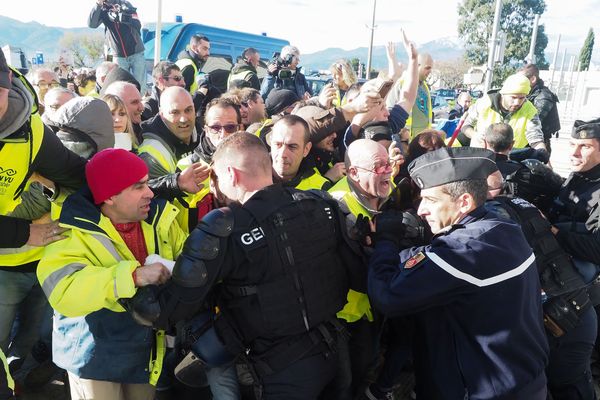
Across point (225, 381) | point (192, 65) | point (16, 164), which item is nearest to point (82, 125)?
point (16, 164)

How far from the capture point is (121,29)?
657 centimetres

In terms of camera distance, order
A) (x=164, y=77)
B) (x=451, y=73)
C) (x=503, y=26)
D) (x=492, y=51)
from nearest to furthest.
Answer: (x=164, y=77)
(x=492, y=51)
(x=503, y=26)
(x=451, y=73)

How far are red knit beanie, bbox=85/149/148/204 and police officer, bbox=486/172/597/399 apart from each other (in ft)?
6.90

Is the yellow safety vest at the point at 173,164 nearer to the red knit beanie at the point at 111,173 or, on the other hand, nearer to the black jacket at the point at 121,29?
the red knit beanie at the point at 111,173

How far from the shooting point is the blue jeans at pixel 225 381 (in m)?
2.30

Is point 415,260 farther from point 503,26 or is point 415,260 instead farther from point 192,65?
point 503,26

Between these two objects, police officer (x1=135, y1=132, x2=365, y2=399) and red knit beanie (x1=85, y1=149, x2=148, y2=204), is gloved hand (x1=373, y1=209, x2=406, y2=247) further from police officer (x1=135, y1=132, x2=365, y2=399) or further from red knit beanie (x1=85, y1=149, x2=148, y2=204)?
red knit beanie (x1=85, y1=149, x2=148, y2=204)

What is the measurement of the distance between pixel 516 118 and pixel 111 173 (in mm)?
5011

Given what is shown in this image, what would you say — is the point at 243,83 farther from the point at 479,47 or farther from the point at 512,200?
the point at 479,47

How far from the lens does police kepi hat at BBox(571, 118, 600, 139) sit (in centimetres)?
330

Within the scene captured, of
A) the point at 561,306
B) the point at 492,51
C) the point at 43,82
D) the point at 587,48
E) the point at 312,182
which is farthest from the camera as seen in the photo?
the point at 587,48

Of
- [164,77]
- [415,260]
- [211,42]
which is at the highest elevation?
[211,42]

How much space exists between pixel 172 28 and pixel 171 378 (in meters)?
12.0

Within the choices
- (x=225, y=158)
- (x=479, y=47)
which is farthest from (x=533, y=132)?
(x=479, y=47)
